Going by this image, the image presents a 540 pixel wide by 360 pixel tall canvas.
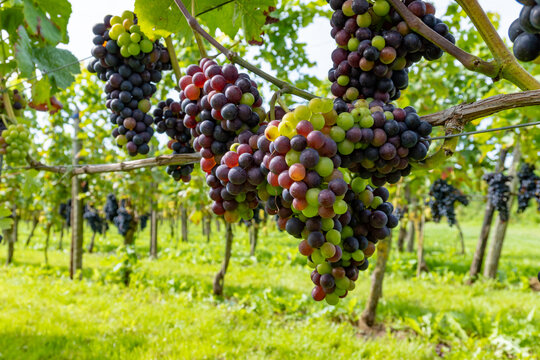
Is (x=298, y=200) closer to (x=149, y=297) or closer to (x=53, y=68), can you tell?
(x=53, y=68)

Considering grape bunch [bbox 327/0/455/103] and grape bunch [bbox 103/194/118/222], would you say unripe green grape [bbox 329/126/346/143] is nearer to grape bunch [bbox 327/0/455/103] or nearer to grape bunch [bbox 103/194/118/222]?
grape bunch [bbox 327/0/455/103]

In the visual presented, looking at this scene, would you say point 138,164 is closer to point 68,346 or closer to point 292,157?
point 292,157

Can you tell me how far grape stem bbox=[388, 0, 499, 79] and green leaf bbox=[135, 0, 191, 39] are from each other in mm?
759

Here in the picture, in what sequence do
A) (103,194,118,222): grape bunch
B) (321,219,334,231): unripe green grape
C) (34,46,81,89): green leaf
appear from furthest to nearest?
(103,194,118,222): grape bunch → (34,46,81,89): green leaf → (321,219,334,231): unripe green grape

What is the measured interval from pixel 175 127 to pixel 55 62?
112 centimetres

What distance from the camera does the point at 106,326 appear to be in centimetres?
535

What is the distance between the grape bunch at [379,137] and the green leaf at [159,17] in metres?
0.76

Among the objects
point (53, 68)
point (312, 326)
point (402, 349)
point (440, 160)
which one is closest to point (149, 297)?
point (312, 326)

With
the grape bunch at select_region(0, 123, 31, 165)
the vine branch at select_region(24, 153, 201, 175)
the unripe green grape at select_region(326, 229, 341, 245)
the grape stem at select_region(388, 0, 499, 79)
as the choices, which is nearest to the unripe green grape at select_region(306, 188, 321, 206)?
the unripe green grape at select_region(326, 229, 341, 245)

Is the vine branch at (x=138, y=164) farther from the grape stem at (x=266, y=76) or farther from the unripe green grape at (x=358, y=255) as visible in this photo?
the unripe green grape at (x=358, y=255)

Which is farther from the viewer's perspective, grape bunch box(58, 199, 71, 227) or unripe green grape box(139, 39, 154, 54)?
grape bunch box(58, 199, 71, 227)

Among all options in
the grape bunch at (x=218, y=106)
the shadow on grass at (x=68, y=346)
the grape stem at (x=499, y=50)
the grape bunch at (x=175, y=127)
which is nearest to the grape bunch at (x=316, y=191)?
the grape bunch at (x=218, y=106)

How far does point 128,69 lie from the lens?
159 centimetres

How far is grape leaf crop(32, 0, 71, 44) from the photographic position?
6.42 feet
